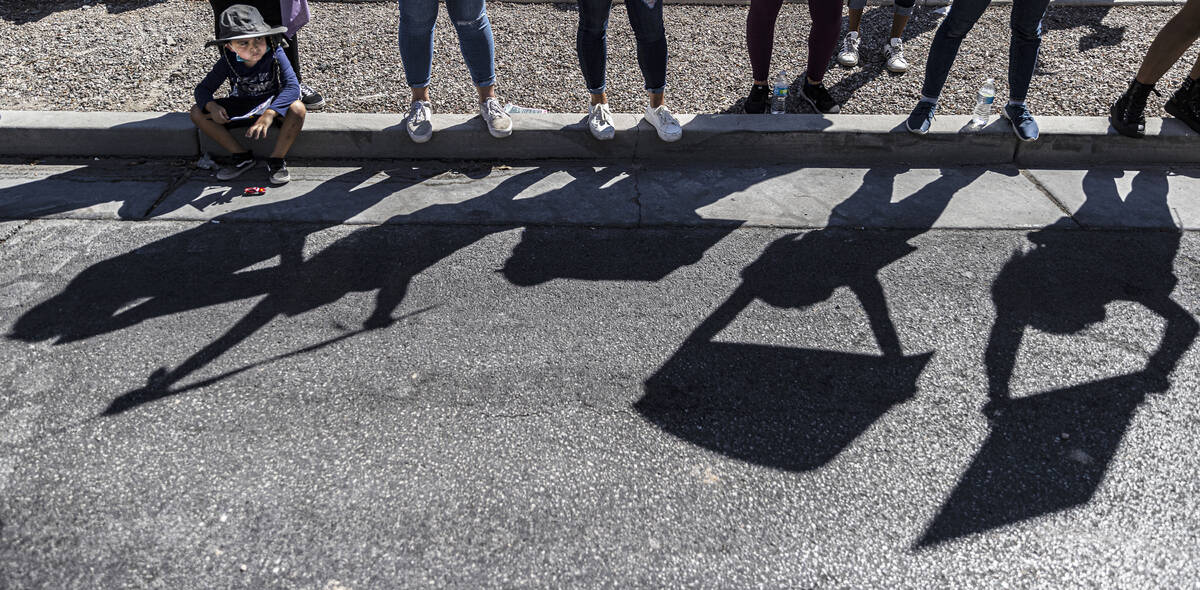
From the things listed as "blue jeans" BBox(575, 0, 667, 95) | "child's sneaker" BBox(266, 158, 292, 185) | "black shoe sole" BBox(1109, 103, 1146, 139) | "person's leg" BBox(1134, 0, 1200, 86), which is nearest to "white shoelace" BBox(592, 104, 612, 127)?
"blue jeans" BBox(575, 0, 667, 95)

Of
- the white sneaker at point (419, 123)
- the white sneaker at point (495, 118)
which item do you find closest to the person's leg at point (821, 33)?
the white sneaker at point (495, 118)

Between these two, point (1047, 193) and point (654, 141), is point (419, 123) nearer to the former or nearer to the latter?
point (654, 141)

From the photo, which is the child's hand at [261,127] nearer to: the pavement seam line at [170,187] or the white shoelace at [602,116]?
the pavement seam line at [170,187]

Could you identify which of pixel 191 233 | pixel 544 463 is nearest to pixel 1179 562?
pixel 544 463

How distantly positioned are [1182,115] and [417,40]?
178 inches

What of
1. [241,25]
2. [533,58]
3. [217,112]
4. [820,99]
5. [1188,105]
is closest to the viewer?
[241,25]

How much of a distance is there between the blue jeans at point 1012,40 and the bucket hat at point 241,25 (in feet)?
12.0

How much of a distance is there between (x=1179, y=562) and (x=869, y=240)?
2.00m

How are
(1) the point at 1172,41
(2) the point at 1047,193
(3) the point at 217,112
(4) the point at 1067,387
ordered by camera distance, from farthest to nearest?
1. (1) the point at 1172,41
2. (2) the point at 1047,193
3. (3) the point at 217,112
4. (4) the point at 1067,387

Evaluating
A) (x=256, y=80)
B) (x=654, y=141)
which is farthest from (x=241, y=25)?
(x=654, y=141)

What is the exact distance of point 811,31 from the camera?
195 inches

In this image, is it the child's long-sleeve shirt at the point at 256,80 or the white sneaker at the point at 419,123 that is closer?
the child's long-sleeve shirt at the point at 256,80

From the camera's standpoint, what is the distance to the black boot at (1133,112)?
4.80 meters

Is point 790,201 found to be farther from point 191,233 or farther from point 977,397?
point 191,233
